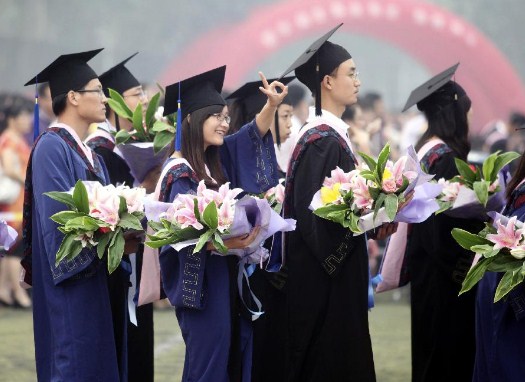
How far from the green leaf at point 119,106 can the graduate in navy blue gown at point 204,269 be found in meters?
0.78

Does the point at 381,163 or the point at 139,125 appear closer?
the point at 381,163

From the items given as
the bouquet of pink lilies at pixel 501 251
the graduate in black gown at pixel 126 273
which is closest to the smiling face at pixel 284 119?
the graduate in black gown at pixel 126 273

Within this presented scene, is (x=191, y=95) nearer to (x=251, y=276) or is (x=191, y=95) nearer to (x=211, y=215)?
(x=211, y=215)

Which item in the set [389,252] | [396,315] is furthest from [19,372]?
[396,315]

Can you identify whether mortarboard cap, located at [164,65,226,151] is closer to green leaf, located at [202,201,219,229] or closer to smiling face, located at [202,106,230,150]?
smiling face, located at [202,106,230,150]

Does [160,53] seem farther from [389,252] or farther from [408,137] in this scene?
[389,252]

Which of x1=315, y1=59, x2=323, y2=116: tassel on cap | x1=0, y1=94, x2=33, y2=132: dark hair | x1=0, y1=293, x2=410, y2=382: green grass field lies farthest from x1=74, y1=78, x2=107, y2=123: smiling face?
x1=0, y1=94, x2=33, y2=132: dark hair

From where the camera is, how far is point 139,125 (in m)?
6.89

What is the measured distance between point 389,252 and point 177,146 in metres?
1.78

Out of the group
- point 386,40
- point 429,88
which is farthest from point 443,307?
point 386,40

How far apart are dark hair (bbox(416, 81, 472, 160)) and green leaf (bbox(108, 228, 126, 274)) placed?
94.3 inches

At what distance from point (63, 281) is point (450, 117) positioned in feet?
8.96

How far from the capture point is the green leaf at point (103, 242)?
18.1ft

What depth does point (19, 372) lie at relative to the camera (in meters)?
8.30
